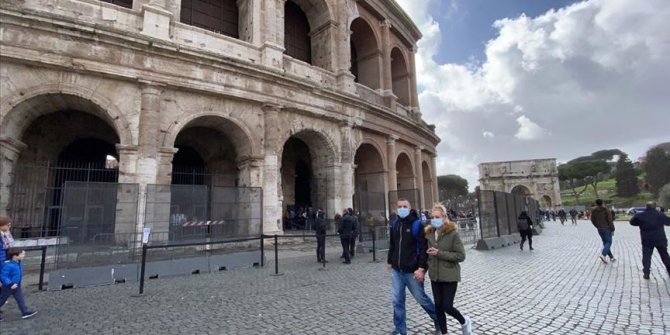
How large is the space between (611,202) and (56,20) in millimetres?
64410

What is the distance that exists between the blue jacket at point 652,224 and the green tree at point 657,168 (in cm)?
5497

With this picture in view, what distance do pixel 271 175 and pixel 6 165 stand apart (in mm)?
6902

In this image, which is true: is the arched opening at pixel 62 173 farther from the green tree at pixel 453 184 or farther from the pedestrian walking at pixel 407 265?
the green tree at pixel 453 184

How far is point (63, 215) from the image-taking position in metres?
6.72

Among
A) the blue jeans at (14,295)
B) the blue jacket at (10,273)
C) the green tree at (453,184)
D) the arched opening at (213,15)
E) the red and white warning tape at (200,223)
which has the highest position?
the arched opening at (213,15)

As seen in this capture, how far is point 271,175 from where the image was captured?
11859mm

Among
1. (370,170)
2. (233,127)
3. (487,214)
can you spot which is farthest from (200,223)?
(370,170)

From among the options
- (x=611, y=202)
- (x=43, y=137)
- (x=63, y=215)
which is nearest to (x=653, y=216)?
(x=63, y=215)

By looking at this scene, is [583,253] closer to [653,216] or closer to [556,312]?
[653,216]

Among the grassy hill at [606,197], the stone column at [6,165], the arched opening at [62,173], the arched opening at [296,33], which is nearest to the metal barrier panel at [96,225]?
the arched opening at [62,173]

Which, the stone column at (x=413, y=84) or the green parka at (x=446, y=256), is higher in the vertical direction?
the stone column at (x=413, y=84)

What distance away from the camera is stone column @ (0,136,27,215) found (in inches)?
334

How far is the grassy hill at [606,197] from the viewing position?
4990cm

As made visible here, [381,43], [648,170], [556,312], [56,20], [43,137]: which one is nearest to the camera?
[556,312]
